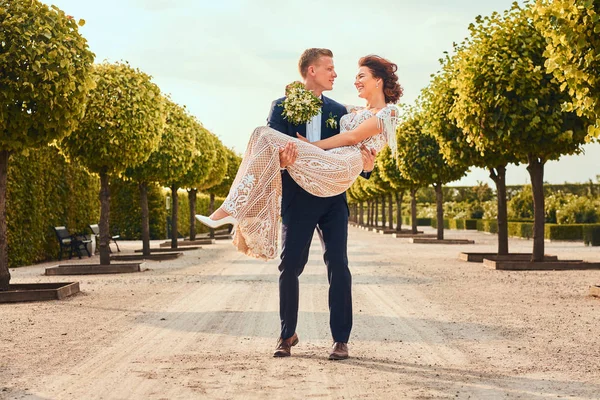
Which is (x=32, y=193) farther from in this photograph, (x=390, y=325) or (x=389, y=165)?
(x=389, y=165)

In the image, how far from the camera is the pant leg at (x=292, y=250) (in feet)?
19.2

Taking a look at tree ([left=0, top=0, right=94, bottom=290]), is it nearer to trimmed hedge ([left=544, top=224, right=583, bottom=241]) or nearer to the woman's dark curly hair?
the woman's dark curly hair

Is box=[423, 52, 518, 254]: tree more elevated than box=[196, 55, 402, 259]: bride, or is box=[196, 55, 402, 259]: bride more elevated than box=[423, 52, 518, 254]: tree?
box=[423, 52, 518, 254]: tree

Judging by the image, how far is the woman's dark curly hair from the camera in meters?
6.13

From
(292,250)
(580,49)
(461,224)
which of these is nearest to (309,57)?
(292,250)

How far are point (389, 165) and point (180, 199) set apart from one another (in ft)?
35.6

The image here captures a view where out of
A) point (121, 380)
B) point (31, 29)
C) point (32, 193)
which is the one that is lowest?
point (121, 380)

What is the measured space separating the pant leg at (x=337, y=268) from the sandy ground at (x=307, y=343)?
11.6 inches

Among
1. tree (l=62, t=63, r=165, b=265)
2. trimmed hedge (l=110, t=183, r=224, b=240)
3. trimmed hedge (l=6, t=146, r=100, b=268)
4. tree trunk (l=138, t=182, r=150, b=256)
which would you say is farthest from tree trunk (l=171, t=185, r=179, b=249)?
tree (l=62, t=63, r=165, b=265)

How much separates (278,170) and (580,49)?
4.81m

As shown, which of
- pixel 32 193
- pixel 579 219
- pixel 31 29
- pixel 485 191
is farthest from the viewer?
pixel 485 191

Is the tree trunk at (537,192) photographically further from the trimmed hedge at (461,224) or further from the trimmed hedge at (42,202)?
the trimmed hedge at (461,224)

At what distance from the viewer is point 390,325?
796 centimetres

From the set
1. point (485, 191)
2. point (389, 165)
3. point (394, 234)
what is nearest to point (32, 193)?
point (389, 165)
